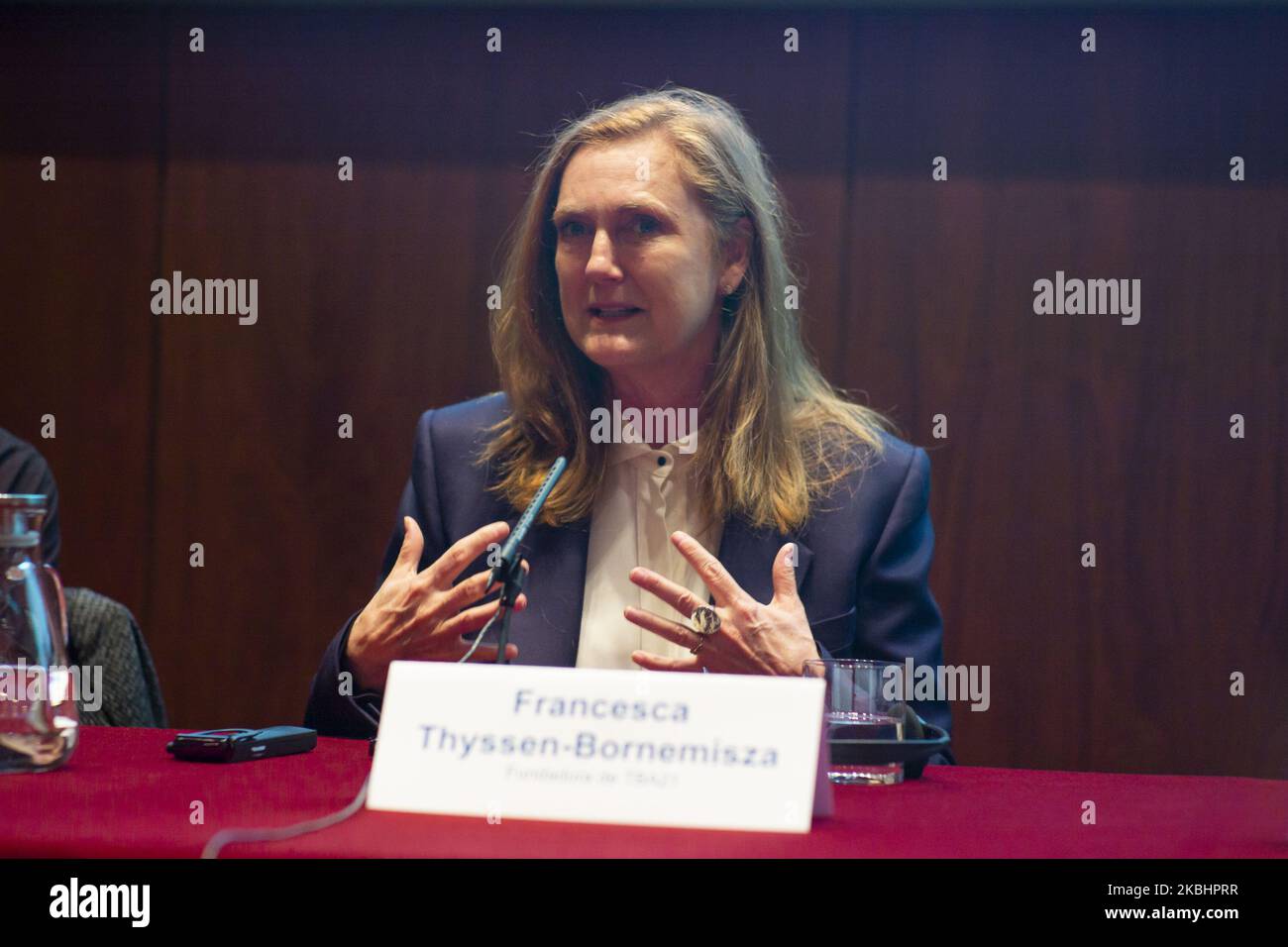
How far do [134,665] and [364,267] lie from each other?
176 cm

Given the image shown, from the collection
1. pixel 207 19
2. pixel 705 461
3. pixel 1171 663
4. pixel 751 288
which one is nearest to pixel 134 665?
pixel 705 461

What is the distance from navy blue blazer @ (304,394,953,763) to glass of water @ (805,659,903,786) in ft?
1.88

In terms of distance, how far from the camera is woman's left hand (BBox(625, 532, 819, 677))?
4.85ft

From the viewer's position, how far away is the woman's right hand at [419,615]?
152 centimetres

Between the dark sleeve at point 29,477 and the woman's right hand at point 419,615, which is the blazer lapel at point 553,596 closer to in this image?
the woman's right hand at point 419,615

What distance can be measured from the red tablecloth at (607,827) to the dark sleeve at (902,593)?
0.57 m
